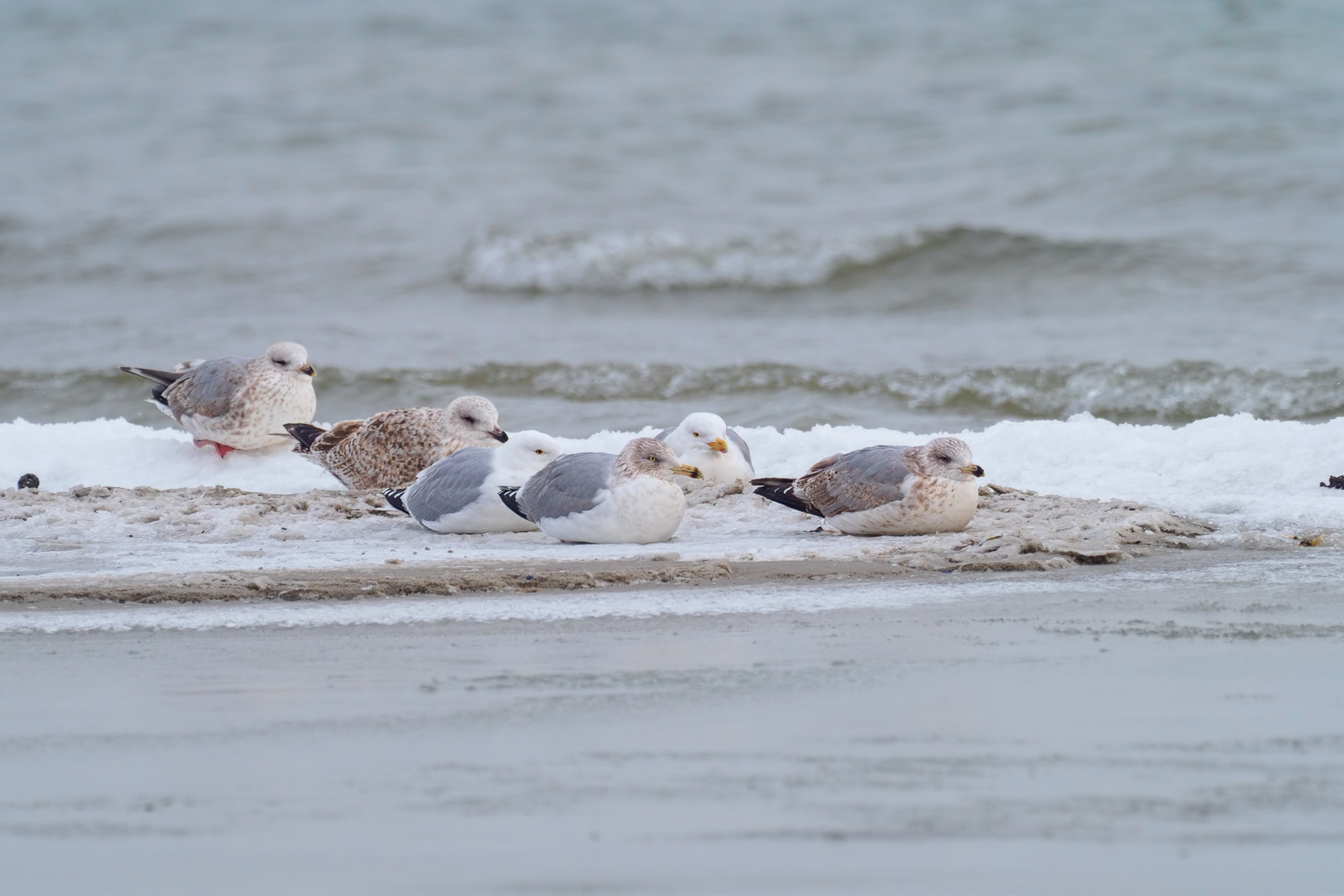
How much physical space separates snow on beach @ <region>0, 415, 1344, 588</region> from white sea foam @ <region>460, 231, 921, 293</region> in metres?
6.32

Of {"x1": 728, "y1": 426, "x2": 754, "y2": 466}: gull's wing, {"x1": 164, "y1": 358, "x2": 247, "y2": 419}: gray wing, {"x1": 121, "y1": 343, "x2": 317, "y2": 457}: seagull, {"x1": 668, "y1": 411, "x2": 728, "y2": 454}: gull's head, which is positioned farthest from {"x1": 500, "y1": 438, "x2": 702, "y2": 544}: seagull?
{"x1": 164, "y1": 358, "x2": 247, "y2": 419}: gray wing

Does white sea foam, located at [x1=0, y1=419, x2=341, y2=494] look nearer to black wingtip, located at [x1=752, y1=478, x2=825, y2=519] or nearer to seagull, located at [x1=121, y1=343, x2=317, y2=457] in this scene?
seagull, located at [x1=121, y1=343, x2=317, y2=457]

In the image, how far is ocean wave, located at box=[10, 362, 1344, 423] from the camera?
30.9ft

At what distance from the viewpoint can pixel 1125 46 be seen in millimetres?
18625

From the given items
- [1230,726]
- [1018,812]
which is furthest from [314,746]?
[1230,726]

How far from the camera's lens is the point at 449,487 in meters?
5.73

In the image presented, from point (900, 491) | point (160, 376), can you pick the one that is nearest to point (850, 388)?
point (160, 376)

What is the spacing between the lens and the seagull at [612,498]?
5.29m

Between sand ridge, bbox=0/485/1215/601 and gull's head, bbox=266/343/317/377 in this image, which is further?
gull's head, bbox=266/343/317/377

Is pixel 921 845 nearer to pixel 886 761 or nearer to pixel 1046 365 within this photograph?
pixel 886 761

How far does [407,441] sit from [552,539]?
1.36 metres

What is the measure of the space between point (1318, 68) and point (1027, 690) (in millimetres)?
15950

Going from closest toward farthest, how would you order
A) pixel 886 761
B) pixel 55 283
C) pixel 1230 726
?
pixel 886 761 < pixel 1230 726 < pixel 55 283

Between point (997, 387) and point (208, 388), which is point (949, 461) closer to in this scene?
point (208, 388)
